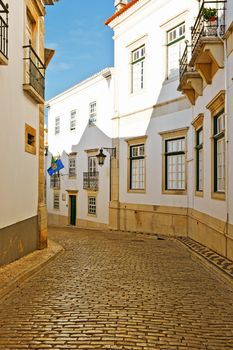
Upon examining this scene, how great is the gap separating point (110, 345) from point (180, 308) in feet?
5.06

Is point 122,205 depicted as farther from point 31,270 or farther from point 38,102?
point 31,270

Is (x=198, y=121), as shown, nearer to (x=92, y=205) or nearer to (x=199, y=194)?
(x=199, y=194)

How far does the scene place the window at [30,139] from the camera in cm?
919

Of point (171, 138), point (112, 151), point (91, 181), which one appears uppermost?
point (171, 138)

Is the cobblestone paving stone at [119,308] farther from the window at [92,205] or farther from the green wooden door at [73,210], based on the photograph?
the green wooden door at [73,210]

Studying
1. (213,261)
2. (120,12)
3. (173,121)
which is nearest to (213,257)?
(213,261)

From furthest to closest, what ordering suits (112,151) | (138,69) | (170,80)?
(112,151) → (138,69) → (170,80)

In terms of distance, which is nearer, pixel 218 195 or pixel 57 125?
pixel 218 195

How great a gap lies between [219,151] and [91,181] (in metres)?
12.0

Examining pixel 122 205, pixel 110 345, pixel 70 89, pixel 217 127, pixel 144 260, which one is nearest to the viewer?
pixel 110 345

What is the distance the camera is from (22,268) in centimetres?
730

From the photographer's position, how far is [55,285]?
6.24m

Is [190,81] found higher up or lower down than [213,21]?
lower down

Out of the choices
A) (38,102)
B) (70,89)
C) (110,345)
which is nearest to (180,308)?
(110,345)
